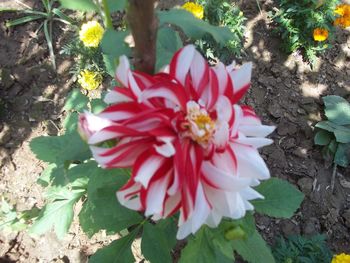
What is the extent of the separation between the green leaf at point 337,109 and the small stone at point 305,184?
406mm

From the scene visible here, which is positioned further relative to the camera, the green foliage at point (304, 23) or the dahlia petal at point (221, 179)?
the green foliage at point (304, 23)

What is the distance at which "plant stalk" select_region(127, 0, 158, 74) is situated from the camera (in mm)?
707

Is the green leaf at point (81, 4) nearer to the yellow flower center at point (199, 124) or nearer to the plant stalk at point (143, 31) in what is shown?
the plant stalk at point (143, 31)

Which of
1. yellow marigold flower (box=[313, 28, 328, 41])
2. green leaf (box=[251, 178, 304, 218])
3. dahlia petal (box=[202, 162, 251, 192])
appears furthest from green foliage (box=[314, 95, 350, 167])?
dahlia petal (box=[202, 162, 251, 192])

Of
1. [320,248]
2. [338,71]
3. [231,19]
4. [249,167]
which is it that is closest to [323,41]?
[338,71]

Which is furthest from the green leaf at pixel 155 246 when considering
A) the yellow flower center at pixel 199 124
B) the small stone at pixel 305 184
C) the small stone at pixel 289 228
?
the small stone at pixel 305 184

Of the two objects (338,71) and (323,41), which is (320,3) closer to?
(323,41)

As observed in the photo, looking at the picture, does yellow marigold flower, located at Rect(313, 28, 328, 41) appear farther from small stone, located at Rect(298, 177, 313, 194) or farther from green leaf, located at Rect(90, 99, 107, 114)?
green leaf, located at Rect(90, 99, 107, 114)

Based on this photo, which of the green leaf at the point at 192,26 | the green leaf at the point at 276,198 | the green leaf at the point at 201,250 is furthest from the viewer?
the green leaf at the point at 276,198

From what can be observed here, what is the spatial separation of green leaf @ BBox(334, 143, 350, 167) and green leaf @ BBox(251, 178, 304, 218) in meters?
1.20

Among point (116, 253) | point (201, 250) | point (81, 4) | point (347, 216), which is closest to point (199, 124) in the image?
point (81, 4)

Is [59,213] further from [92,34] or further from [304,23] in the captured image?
[304,23]

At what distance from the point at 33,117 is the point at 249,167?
1.88 m

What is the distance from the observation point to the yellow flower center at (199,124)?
2.52 feet
